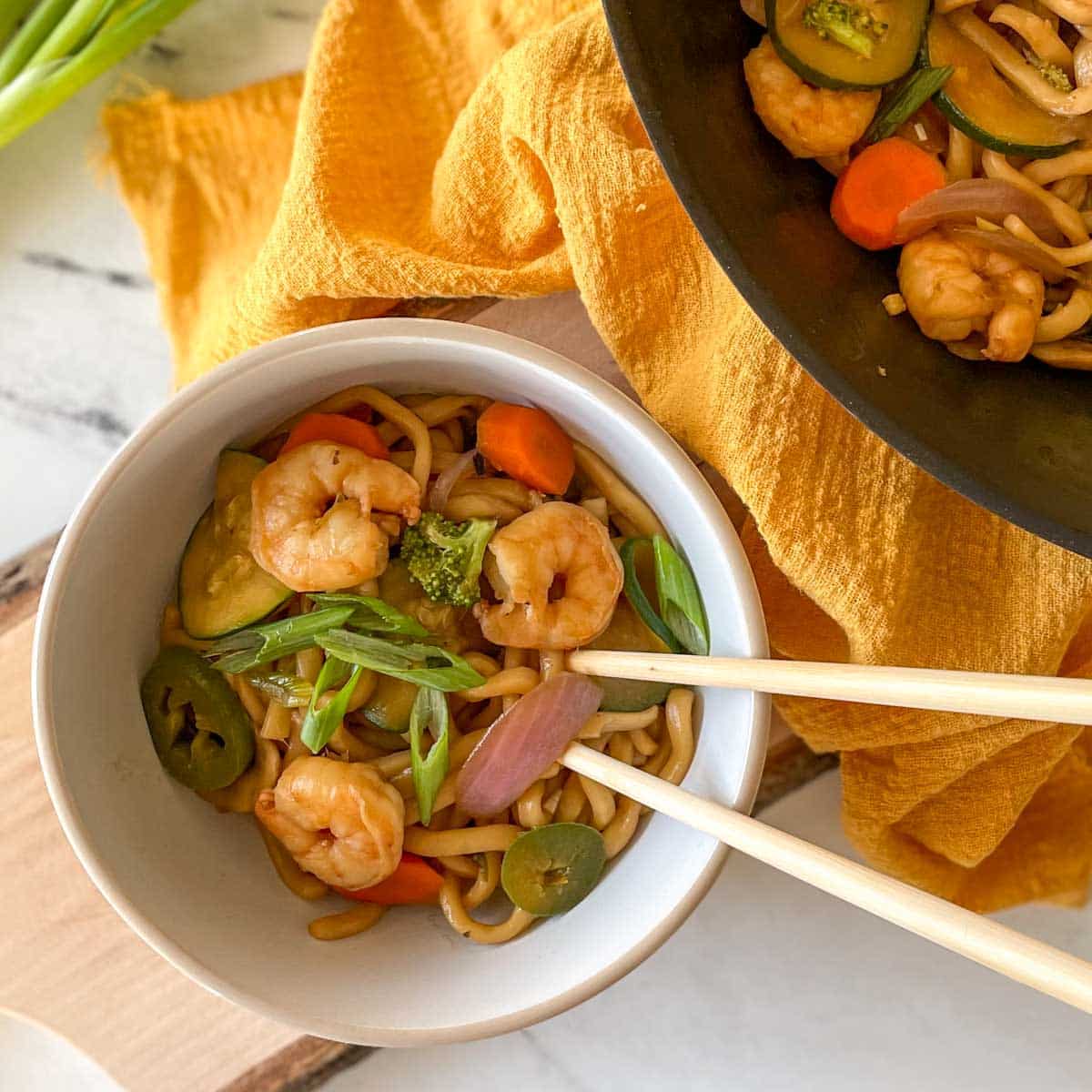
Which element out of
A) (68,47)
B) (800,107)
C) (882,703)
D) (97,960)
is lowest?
(97,960)

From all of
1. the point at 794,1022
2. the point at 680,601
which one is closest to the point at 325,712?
the point at 680,601

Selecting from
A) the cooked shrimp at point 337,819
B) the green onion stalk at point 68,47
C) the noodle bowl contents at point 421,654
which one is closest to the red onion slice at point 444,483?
the noodle bowl contents at point 421,654

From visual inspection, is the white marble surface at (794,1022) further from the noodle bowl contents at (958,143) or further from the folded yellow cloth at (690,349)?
the noodle bowl contents at (958,143)

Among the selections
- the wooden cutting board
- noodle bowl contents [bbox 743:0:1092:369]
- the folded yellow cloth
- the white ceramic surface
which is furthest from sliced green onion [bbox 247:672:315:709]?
noodle bowl contents [bbox 743:0:1092:369]

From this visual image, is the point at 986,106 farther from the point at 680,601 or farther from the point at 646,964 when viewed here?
the point at 646,964

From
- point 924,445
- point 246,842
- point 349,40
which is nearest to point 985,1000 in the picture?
point 924,445
